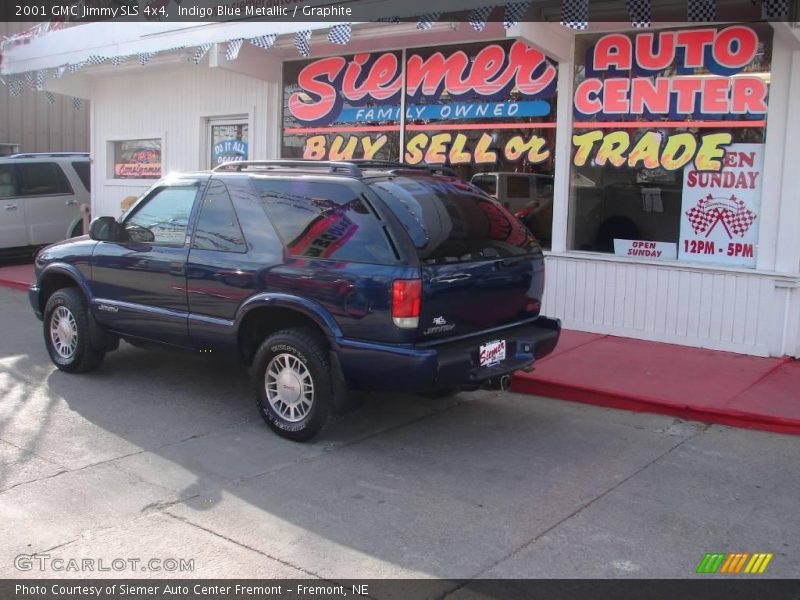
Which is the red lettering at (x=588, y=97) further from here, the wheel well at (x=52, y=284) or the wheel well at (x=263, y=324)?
the wheel well at (x=52, y=284)

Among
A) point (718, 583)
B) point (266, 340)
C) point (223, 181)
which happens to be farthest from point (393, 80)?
point (718, 583)

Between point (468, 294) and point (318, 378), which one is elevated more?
point (468, 294)

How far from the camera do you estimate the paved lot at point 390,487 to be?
417 centimetres

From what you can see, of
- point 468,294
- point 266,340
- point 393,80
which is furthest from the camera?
point 393,80

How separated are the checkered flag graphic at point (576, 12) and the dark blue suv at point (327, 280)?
2.52m

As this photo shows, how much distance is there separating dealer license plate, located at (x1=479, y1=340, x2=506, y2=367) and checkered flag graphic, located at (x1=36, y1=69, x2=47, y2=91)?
36.6 feet

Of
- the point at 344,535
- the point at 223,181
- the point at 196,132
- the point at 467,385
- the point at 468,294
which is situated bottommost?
the point at 344,535

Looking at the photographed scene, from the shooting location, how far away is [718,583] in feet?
12.8

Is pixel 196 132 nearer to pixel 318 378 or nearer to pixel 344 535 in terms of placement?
pixel 318 378

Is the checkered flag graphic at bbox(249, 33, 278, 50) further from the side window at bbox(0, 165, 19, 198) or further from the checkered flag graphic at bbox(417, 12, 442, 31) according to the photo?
the side window at bbox(0, 165, 19, 198)

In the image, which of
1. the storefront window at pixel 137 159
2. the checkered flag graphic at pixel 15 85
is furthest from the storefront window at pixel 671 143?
the checkered flag graphic at pixel 15 85

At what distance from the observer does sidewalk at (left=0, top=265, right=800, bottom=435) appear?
6.41m

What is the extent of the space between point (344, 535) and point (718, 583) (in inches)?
72.1

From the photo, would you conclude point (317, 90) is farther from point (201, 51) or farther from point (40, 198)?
point (40, 198)
